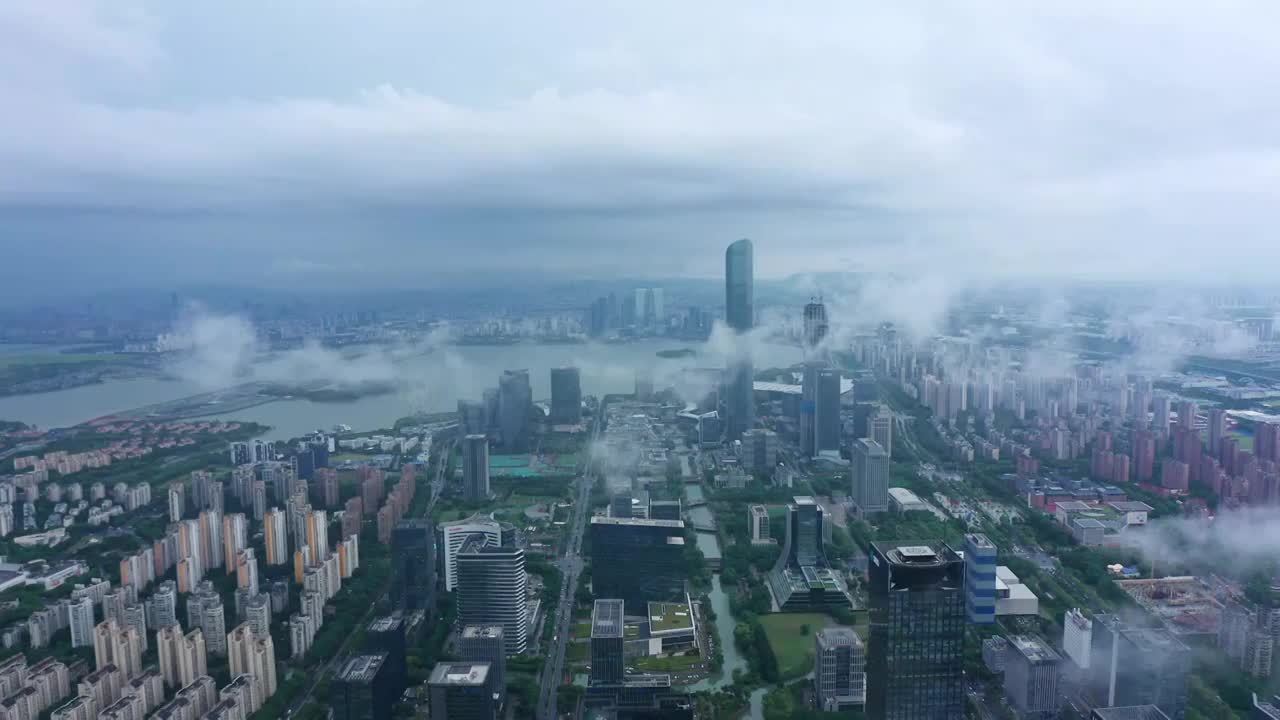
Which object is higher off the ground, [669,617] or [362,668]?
[362,668]

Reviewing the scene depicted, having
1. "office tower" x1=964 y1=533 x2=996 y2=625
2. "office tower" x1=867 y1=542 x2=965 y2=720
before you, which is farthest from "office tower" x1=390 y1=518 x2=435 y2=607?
"office tower" x1=964 y1=533 x2=996 y2=625

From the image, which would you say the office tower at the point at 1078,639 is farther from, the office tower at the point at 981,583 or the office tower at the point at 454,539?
the office tower at the point at 454,539

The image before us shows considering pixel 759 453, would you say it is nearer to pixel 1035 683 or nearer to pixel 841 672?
pixel 841 672

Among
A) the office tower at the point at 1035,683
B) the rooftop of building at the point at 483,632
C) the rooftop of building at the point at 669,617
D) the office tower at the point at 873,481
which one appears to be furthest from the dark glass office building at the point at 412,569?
the office tower at the point at 873,481

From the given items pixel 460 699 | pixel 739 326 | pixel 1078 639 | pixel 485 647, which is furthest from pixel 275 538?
pixel 739 326

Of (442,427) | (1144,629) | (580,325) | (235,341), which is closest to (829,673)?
(1144,629)

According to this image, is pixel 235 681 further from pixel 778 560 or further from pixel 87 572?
pixel 778 560
